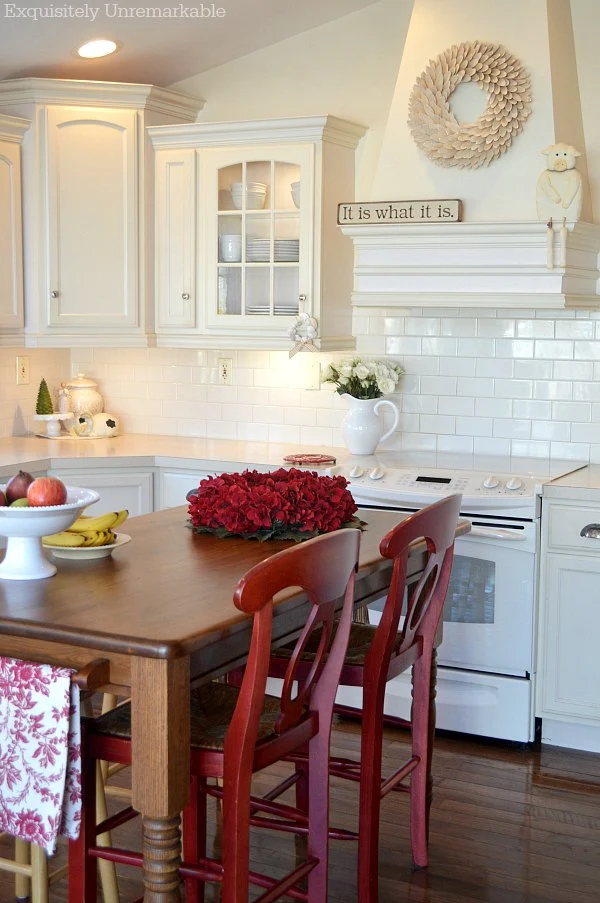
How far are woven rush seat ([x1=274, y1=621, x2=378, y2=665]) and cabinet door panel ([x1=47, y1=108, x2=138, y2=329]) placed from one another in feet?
7.53

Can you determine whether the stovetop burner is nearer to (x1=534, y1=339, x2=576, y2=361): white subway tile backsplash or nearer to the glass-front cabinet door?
(x1=534, y1=339, x2=576, y2=361): white subway tile backsplash

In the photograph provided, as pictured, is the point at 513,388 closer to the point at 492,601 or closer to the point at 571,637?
the point at 492,601

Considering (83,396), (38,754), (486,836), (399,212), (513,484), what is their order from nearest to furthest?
(38,754) < (486,836) < (513,484) < (399,212) < (83,396)

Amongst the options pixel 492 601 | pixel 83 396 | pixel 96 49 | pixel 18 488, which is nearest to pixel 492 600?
pixel 492 601

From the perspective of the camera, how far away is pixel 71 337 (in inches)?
190

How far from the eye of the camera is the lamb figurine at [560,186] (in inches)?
155

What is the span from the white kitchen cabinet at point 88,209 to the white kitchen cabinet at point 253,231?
10 cm

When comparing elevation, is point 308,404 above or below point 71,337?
below

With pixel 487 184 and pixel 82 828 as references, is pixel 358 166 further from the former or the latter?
pixel 82 828

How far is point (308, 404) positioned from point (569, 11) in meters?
1.96

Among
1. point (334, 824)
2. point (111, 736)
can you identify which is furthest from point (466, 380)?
point (111, 736)

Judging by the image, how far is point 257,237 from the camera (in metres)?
4.66

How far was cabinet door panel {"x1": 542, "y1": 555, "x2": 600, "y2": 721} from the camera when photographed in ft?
12.5

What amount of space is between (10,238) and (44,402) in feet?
2.72
